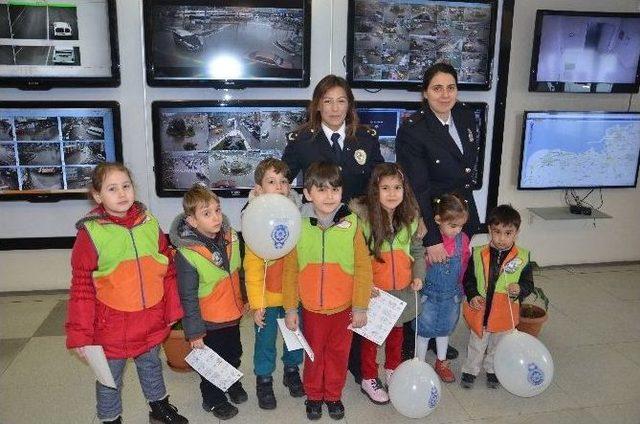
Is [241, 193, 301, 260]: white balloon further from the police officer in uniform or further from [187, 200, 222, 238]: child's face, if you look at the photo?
A: the police officer in uniform

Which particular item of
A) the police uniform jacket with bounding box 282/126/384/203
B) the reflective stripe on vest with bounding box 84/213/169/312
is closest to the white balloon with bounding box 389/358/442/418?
the police uniform jacket with bounding box 282/126/384/203

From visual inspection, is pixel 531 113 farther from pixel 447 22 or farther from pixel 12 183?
pixel 12 183

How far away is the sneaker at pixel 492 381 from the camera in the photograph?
2498mm

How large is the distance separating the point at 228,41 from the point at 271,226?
5.39ft

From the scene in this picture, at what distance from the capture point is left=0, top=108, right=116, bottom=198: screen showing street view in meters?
3.06

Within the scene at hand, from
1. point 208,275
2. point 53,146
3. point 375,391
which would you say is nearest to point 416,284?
point 375,391

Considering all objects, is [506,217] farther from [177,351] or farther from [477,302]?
[177,351]

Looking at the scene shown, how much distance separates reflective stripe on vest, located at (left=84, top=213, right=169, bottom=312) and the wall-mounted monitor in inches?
52.2

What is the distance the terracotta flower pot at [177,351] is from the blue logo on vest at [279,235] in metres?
0.94

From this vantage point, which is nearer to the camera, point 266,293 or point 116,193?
point 116,193

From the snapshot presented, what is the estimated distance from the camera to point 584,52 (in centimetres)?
355

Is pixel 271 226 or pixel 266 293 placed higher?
pixel 271 226

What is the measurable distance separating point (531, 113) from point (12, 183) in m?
3.38

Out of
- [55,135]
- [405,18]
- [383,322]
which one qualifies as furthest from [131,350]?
[405,18]
